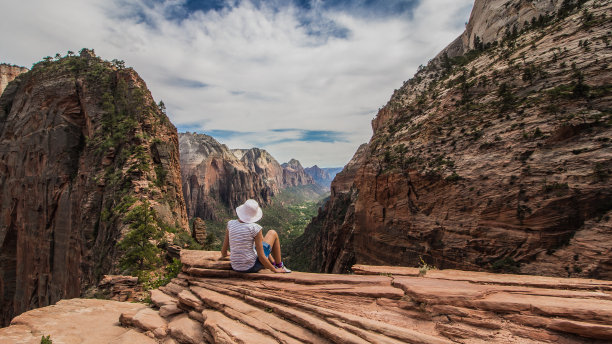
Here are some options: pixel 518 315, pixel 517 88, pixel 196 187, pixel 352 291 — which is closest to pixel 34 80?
pixel 352 291

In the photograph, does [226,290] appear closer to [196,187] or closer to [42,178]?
[42,178]

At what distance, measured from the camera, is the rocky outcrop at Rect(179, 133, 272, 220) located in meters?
119

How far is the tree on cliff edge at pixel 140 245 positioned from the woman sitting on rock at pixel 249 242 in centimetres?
1393

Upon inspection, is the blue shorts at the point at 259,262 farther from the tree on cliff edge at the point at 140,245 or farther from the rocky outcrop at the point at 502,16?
the rocky outcrop at the point at 502,16

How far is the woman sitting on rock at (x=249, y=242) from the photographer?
702 cm

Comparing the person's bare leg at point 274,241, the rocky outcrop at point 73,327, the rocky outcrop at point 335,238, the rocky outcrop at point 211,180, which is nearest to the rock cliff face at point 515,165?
the rocky outcrop at point 335,238

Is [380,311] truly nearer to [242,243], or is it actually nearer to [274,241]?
[274,241]

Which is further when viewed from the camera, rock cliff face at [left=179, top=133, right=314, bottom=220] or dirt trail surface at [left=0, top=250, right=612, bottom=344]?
rock cliff face at [left=179, top=133, right=314, bottom=220]

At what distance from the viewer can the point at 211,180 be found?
131750mm

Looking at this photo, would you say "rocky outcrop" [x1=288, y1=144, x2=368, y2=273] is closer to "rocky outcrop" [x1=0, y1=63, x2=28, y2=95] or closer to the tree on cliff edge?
the tree on cliff edge

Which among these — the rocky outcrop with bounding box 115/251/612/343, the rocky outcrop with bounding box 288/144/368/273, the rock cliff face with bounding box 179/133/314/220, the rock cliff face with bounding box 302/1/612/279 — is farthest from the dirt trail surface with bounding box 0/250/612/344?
the rock cliff face with bounding box 179/133/314/220

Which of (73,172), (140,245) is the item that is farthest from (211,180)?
(140,245)

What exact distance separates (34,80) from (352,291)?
2403 inches

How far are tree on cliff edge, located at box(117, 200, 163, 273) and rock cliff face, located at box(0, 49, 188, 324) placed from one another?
3.21 metres
